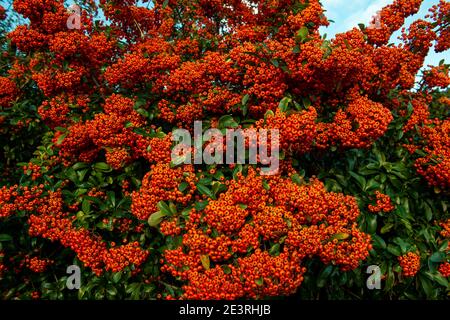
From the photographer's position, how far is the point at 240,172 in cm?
367

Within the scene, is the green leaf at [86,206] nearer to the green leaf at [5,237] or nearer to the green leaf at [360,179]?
the green leaf at [5,237]

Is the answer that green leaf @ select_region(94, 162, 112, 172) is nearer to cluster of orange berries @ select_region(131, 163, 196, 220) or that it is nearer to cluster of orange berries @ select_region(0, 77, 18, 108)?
cluster of orange berries @ select_region(131, 163, 196, 220)

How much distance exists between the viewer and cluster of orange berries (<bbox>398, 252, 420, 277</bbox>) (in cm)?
388

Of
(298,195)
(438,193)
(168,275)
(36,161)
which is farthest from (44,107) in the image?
(438,193)

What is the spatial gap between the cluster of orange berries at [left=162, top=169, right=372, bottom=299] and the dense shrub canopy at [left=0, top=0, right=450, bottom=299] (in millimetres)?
15

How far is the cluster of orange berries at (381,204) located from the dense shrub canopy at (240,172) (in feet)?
0.11

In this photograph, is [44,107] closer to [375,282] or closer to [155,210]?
[155,210]

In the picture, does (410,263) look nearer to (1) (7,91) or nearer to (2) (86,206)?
(2) (86,206)

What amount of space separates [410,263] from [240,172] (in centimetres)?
214

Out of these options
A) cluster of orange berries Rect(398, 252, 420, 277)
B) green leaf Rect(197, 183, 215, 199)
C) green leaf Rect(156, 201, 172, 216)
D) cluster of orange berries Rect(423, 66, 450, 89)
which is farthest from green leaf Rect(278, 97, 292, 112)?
cluster of orange berries Rect(423, 66, 450, 89)

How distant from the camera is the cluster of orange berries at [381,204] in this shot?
411cm

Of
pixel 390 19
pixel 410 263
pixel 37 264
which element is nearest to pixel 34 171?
pixel 37 264

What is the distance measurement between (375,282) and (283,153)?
1870 millimetres
